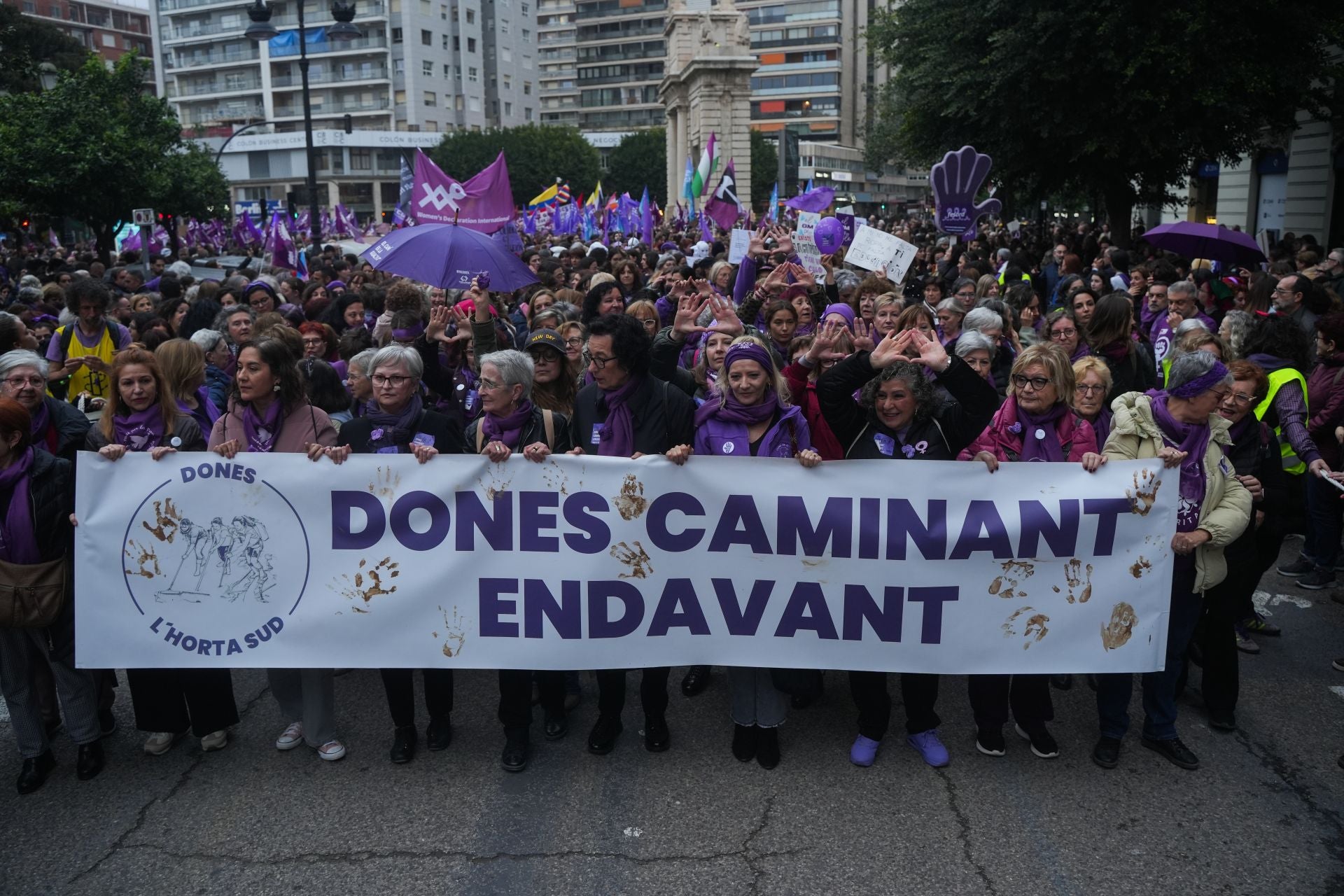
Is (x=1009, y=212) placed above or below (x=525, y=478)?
above

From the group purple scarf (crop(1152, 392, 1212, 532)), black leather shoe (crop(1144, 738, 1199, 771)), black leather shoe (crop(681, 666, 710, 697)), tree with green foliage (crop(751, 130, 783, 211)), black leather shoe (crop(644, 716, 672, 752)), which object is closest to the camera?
purple scarf (crop(1152, 392, 1212, 532))

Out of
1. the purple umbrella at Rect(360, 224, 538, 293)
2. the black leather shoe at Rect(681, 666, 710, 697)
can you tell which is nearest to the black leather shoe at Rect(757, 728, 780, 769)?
the black leather shoe at Rect(681, 666, 710, 697)

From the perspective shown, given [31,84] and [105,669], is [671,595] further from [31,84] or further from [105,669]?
[31,84]

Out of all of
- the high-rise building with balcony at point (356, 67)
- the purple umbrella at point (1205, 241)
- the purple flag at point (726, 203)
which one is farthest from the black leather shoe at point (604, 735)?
the high-rise building with balcony at point (356, 67)

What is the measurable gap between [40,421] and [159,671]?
124 centimetres

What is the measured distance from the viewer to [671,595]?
4438mm

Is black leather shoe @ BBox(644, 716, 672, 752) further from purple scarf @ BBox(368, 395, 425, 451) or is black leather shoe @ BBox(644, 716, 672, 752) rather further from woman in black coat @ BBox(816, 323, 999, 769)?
purple scarf @ BBox(368, 395, 425, 451)

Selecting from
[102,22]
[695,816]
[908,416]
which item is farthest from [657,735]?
[102,22]

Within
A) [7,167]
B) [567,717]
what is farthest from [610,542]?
[7,167]

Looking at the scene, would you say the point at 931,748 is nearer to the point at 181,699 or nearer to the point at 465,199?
the point at 181,699

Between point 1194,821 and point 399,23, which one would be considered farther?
point 399,23

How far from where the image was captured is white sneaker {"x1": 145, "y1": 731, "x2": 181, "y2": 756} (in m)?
4.68

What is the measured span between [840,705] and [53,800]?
3.38 meters

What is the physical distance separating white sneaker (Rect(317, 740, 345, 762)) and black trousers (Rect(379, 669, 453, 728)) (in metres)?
0.25
